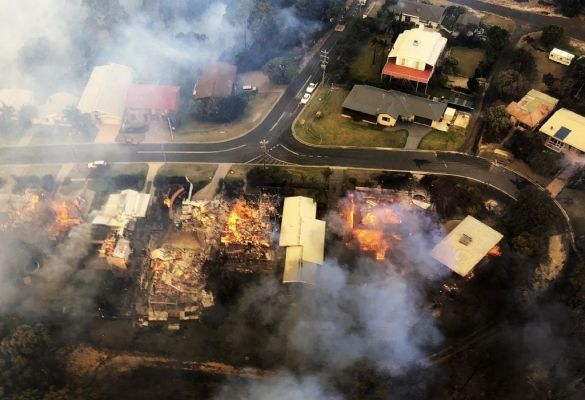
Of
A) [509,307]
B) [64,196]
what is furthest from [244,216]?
[509,307]

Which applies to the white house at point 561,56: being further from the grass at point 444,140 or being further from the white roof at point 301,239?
the white roof at point 301,239

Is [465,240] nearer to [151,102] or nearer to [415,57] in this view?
[415,57]

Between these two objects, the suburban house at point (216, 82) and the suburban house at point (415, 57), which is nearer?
the suburban house at point (216, 82)

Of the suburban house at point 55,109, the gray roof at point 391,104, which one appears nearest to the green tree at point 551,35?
the gray roof at point 391,104

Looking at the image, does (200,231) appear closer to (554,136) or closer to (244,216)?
(244,216)

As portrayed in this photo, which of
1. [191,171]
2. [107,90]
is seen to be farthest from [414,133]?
[107,90]

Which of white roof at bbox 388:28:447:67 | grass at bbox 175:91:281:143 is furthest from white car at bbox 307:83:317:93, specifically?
white roof at bbox 388:28:447:67
